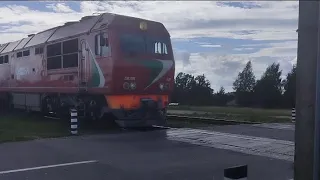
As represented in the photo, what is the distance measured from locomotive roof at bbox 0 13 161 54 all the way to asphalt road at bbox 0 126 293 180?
3789 mm

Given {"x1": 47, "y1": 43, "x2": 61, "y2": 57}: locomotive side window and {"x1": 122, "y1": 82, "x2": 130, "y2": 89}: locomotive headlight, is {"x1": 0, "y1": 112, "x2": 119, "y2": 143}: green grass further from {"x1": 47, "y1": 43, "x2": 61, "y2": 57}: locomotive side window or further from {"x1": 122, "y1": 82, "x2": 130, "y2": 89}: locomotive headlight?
{"x1": 47, "y1": 43, "x2": 61, "y2": 57}: locomotive side window

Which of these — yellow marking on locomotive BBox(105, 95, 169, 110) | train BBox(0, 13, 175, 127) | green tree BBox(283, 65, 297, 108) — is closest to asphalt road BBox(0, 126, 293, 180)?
green tree BBox(283, 65, 297, 108)

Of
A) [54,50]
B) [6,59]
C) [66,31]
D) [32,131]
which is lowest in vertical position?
[32,131]

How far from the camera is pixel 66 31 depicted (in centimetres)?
1672

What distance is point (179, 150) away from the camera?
10.4 metres

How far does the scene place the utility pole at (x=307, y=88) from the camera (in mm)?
3894

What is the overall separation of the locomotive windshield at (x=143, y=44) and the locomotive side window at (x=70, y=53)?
2291 millimetres

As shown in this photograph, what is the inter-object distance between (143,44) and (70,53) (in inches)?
122

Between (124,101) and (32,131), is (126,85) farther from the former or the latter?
(32,131)

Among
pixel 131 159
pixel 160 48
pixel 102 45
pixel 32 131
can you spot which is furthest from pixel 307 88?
pixel 32 131

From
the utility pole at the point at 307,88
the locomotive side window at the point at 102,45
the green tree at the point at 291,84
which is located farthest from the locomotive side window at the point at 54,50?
the utility pole at the point at 307,88

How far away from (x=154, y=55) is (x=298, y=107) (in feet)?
36.6

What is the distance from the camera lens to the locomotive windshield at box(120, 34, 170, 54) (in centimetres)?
1427

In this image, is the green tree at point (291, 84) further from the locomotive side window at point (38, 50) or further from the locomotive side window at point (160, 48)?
the locomotive side window at point (38, 50)
